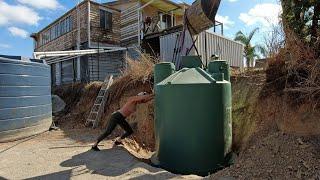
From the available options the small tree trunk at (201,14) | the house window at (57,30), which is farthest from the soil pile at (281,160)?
the house window at (57,30)

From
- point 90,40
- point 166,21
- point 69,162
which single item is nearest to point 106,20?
point 90,40

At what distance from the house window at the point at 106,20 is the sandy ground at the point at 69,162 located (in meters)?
14.4

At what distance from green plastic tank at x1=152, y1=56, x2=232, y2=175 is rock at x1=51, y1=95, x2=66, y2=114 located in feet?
34.8

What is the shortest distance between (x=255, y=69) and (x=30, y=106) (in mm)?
7309

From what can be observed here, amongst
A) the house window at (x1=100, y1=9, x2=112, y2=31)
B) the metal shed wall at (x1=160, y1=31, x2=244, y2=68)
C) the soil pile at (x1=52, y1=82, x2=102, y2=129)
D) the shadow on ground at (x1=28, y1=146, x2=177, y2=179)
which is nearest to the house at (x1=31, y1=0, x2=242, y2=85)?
the house window at (x1=100, y1=9, x2=112, y2=31)

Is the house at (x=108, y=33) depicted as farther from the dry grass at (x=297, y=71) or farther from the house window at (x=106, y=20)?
the dry grass at (x=297, y=71)

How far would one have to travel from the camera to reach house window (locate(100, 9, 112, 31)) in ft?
79.2

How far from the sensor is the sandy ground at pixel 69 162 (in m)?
7.01

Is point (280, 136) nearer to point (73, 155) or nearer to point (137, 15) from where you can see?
point (73, 155)

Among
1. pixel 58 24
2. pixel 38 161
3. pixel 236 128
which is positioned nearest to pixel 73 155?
pixel 38 161

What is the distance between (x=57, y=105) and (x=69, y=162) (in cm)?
1037

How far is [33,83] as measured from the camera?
12.4m

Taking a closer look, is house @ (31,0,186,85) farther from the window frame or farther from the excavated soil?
the excavated soil

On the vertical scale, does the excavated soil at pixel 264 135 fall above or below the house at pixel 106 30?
below
